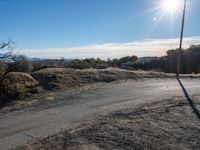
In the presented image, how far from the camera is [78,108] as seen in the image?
12930mm

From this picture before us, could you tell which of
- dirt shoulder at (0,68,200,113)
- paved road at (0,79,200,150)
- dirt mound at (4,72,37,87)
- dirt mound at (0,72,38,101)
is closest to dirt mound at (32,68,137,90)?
dirt shoulder at (0,68,200,113)

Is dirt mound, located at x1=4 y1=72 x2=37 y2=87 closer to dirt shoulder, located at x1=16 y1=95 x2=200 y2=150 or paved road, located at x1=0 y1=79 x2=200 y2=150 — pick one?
paved road, located at x1=0 y1=79 x2=200 y2=150

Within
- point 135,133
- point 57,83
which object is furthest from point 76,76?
point 135,133

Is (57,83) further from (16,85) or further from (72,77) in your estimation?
(16,85)

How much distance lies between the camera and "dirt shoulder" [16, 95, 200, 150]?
8.15 meters

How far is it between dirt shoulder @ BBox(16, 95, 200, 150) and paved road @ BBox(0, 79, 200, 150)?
79cm

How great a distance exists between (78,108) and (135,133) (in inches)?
172

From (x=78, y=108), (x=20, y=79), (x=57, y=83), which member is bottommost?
(x=78, y=108)

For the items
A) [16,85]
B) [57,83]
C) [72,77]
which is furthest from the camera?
[72,77]

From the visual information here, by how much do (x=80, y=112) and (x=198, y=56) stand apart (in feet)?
131

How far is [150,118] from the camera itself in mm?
10492

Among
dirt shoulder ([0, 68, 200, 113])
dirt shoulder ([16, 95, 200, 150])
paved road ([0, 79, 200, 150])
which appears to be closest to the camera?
dirt shoulder ([16, 95, 200, 150])

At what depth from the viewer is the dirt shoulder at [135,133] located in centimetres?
815

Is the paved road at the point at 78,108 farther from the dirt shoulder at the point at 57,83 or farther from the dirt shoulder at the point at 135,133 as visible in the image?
the dirt shoulder at the point at 57,83
